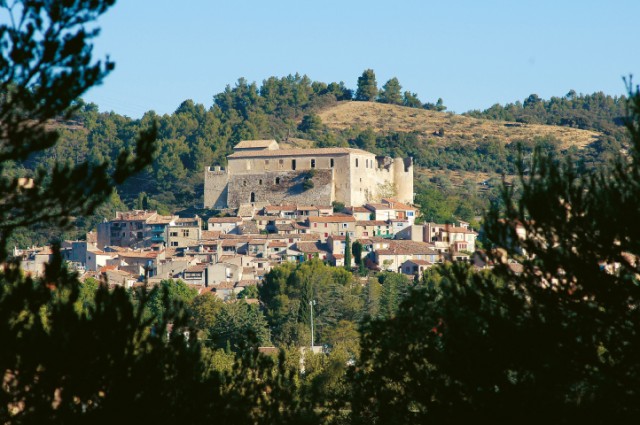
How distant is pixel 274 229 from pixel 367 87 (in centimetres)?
5285

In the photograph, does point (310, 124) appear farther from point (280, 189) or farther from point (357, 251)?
point (357, 251)

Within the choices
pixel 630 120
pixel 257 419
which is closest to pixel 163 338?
pixel 257 419

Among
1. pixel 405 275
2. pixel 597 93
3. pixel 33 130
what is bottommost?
pixel 405 275

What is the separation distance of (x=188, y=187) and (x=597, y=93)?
69146 millimetres

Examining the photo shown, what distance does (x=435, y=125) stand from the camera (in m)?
119

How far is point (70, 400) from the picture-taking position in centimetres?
1153

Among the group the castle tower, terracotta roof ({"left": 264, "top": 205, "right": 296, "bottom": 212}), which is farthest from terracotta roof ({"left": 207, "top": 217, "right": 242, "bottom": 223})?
the castle tower

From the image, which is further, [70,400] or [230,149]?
[230,149]

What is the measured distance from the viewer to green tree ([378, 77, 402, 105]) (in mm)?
129625

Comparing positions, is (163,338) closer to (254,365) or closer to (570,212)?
(254,365)

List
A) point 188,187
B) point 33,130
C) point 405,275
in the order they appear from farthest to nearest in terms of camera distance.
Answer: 1. point 188,187
2. point 405,275
3. point 33,130

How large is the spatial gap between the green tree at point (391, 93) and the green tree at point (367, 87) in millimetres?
784

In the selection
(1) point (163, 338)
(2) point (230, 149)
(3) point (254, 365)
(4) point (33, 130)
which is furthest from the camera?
(2) point (230, 149)

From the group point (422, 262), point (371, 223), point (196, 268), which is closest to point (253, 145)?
point (371, 223)
